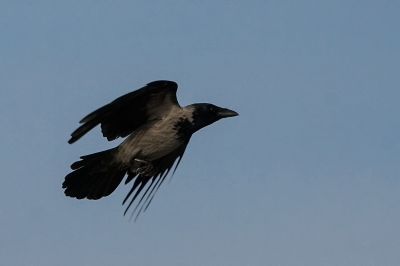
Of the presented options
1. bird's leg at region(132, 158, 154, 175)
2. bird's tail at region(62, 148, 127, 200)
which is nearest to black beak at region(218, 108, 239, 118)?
bird's leg at region(132, 158, 154, 175)

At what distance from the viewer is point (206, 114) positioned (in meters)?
16.6

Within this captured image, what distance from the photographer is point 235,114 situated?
1702 cm

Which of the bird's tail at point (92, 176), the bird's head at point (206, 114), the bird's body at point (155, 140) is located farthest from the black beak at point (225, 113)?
the bird's tail at point (92, 176)

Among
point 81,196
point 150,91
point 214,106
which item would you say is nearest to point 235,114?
point 214,106

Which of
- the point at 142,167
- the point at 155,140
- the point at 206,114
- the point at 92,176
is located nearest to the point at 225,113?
the point at 206,114

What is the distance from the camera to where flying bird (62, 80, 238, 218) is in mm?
16062

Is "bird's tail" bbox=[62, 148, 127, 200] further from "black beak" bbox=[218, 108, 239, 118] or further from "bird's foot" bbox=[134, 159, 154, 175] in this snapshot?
"black beak" bbox=[218, 108, 239, 118]

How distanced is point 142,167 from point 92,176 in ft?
2.54

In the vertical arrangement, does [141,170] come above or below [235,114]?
below

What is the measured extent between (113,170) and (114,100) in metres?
1.28

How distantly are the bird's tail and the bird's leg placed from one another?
0.67ft

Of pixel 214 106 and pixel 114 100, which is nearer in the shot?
pixel 114 100

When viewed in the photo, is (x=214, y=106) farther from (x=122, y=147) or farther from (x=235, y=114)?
(x=122, y=147)

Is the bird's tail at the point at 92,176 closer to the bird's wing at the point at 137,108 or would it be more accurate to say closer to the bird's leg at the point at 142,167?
the bird's leg at the point at 142,167
